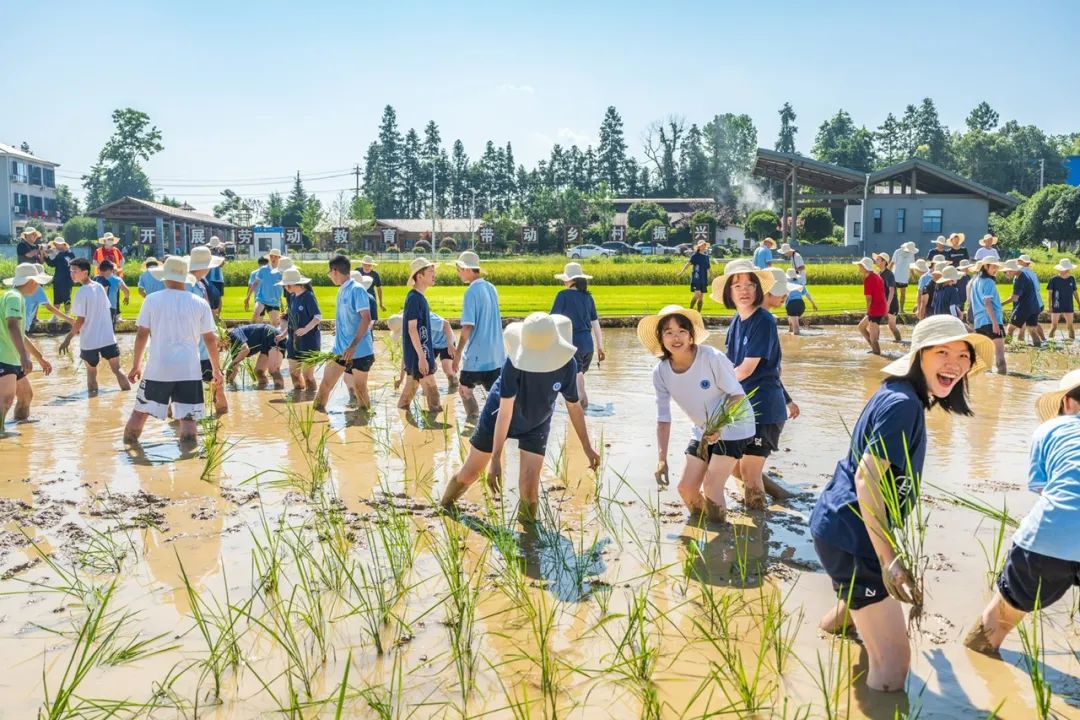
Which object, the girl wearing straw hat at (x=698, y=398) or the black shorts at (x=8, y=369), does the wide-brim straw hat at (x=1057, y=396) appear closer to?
the girl wearing straw hat at (x=698, y=398)

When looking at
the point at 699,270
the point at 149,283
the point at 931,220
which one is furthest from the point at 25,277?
the point at 931,220

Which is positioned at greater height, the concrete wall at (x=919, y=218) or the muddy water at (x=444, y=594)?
the concrete wall at (x=919, y=218)

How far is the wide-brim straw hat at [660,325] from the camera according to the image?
635 centimetres

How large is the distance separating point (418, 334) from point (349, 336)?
1.08m

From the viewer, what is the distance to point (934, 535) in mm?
6457

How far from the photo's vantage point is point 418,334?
1013 cm

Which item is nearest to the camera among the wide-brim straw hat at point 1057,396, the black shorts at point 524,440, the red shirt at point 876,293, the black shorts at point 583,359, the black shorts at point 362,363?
the wide-brim straw hat at point 1057,396

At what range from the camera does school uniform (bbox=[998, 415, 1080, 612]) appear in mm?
4035

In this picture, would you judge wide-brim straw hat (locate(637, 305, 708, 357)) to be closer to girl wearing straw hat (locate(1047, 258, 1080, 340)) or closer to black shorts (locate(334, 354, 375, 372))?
black shorts (locate(334, 354, 375, 372))

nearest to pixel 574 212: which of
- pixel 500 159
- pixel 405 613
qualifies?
pixel 500 159

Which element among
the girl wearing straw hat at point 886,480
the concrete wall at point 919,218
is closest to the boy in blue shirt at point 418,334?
the girl wearing straw hat at point 886,480

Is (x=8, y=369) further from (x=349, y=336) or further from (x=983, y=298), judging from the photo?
(x=983, y=298)

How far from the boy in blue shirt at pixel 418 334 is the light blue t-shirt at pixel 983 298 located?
334 inches

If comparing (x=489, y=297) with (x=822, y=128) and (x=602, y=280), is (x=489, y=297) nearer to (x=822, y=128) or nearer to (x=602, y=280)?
(x=602, y=280)
